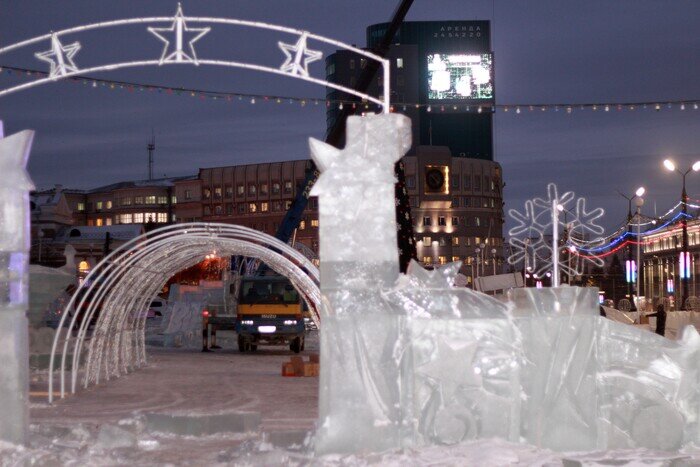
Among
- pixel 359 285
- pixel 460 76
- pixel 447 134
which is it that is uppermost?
pixel 460 76

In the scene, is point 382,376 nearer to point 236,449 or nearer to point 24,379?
point 236,449

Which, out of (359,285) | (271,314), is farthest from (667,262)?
(359,285)

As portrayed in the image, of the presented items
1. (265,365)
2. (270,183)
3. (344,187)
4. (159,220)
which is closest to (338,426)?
(344,187)

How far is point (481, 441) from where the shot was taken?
36.6ft

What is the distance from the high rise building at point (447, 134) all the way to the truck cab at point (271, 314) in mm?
50439

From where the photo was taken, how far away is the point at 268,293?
105 ft

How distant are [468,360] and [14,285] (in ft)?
16.6

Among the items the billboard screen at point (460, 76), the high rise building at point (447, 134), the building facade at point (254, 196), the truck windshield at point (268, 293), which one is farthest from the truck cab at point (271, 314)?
the billboard screen at point (460, 76)

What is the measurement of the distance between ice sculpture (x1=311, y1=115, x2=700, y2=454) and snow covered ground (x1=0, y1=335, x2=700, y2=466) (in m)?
0.30

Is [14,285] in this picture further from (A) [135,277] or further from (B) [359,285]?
(A) [135,277]

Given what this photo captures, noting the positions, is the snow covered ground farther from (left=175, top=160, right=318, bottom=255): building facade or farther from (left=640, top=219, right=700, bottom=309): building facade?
(left=175, top=160, right=318, bottom=255): building facade

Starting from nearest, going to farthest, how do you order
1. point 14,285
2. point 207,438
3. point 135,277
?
point 14,285, point 207,438, point 135,277

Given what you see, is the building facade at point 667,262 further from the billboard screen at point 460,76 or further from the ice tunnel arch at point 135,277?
the ice tunnel arch at point 135,277

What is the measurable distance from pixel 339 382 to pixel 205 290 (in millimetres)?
34554
